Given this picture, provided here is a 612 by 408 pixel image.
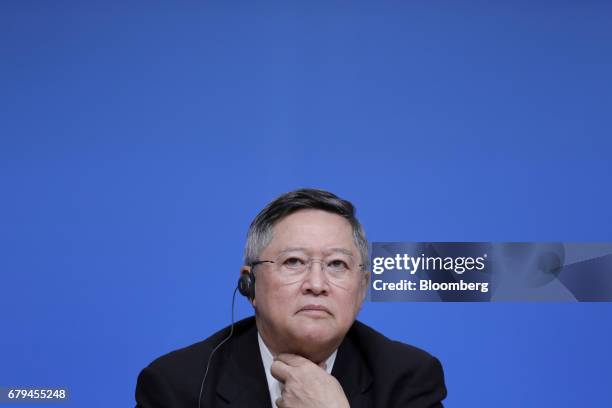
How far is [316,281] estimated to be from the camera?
64.2 inches

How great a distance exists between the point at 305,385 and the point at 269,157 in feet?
3.98

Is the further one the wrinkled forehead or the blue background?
the blue background

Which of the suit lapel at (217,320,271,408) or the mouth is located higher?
the mouth

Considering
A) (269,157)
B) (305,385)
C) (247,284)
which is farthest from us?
(269,157)

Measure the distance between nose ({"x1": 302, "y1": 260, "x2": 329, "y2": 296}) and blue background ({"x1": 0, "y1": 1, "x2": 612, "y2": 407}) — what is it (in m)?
0.97

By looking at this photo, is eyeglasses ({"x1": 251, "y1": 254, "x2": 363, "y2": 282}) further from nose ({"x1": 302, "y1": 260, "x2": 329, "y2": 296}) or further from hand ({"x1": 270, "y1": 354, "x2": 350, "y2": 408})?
hand ({"x1": 270, "y1": 354, "x2": 350, "y2": 408})

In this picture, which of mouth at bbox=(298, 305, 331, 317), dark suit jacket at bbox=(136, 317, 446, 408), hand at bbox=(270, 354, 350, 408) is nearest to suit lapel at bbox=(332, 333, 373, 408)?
dark suit jacket at bbox=(136, 317, 446, 408)

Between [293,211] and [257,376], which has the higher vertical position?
[293,211]

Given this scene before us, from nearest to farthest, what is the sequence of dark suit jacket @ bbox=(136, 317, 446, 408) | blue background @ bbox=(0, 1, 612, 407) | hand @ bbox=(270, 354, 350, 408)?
hand @ bbox=(270, 354, 350, 408) → dark suit jacket @ bbox=(136, 317, 446, 408) → blue background @ bbox=(0, 1, 612, 407)

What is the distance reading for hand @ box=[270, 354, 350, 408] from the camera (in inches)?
60.9

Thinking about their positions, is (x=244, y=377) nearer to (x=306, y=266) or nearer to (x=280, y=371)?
(x=280, y=371)

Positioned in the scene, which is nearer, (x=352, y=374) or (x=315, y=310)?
(x=315, y=310)

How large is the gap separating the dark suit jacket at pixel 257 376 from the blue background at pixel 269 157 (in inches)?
30.7

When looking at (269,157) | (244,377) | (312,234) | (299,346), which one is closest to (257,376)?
(244,377)
